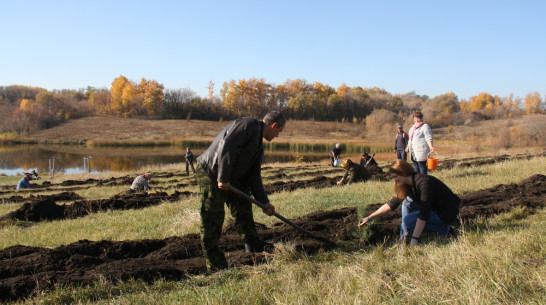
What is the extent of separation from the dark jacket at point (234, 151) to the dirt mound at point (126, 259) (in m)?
1.06

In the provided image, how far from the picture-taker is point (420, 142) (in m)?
9.01

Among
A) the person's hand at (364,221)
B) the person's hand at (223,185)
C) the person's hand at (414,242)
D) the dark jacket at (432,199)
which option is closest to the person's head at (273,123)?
the person's hand at (223,185)

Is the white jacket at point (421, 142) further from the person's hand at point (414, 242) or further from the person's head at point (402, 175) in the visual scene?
the person's hand at point (414, 242)

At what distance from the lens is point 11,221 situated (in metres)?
9.14

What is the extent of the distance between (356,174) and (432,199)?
24.1ft

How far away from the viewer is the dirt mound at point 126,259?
4.28m

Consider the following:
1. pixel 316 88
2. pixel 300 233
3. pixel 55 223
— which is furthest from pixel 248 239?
pixel 316 88

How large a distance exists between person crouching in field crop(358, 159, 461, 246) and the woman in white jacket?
375 centimetres

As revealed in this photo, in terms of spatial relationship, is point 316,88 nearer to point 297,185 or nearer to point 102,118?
point 102,118

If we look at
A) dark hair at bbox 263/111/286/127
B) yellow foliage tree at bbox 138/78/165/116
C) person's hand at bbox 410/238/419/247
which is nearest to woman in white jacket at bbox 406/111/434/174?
person's hand at bbox 410/238/419/247

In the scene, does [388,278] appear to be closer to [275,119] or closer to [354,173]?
[275,119]

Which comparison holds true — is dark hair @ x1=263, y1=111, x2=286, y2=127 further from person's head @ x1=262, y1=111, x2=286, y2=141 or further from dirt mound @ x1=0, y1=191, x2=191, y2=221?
dirt mound @ x1=0, y1=191, x2=191, y2=221

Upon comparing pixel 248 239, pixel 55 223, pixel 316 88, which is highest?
pixel 316 88

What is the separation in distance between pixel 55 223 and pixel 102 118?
259 feet
